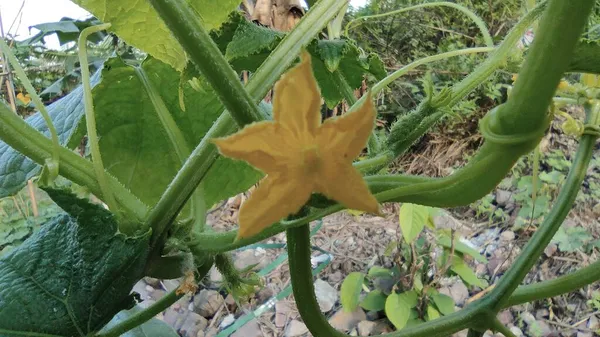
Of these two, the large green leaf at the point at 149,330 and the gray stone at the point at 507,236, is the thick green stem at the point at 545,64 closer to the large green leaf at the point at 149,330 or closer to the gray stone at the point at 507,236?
the large green leaf at the point at 149,330

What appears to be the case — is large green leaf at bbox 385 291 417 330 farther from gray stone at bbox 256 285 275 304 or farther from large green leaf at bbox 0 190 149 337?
large green leaf at bbox 0 190 149 337

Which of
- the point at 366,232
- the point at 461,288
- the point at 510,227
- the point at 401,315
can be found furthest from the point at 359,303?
the point at 510,227

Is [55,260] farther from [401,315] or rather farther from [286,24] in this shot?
[401,315]

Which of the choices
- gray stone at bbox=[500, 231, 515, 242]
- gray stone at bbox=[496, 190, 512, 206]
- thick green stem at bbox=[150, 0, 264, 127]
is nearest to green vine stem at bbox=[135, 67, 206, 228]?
thick green stem at bbox=[150, 0, 264, 127]

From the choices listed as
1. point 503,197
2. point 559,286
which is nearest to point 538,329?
point 503,197

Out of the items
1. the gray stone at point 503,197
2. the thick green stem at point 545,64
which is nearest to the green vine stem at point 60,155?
the thick green stem at point 545,64

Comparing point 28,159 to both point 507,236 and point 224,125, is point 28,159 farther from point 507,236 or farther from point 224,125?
point 507,236
